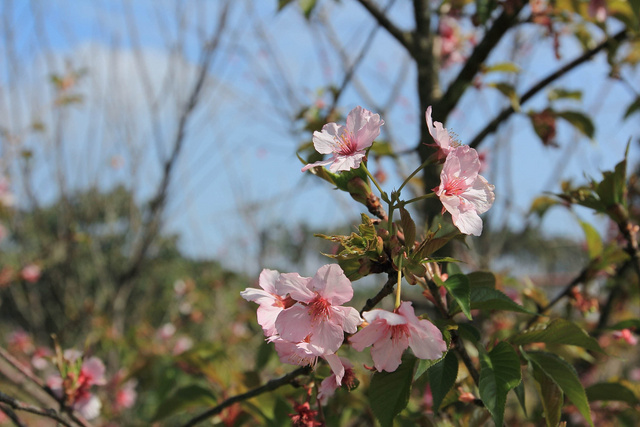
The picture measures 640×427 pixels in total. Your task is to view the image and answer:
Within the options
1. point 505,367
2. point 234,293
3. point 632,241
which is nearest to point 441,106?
point 632,241

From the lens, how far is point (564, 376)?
0.59m

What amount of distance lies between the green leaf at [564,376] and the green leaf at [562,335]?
22 millimetres

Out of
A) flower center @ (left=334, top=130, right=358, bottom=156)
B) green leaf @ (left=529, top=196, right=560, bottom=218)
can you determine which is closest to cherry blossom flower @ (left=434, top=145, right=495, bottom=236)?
flower center @ (left=334, top=130, right=358, bottom=156)

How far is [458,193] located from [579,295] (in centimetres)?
62

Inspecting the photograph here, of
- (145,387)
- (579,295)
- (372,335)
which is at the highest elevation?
(372,335)

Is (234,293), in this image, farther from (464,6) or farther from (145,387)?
(464,6)

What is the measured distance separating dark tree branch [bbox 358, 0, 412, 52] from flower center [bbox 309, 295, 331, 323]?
2.69 ft

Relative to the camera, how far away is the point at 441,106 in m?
1.04

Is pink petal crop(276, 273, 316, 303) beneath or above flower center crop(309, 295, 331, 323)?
above

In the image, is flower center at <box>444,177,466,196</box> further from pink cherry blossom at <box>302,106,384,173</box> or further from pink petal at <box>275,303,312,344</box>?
pink petal at <box>275,303,312,344</box>

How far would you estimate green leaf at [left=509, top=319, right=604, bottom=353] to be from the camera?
605mm

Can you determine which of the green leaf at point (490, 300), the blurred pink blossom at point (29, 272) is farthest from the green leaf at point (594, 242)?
the blurred pink blossom at point (29, 272)

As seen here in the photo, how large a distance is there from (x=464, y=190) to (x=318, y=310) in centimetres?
21

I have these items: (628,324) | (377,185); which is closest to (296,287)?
(377,185)
